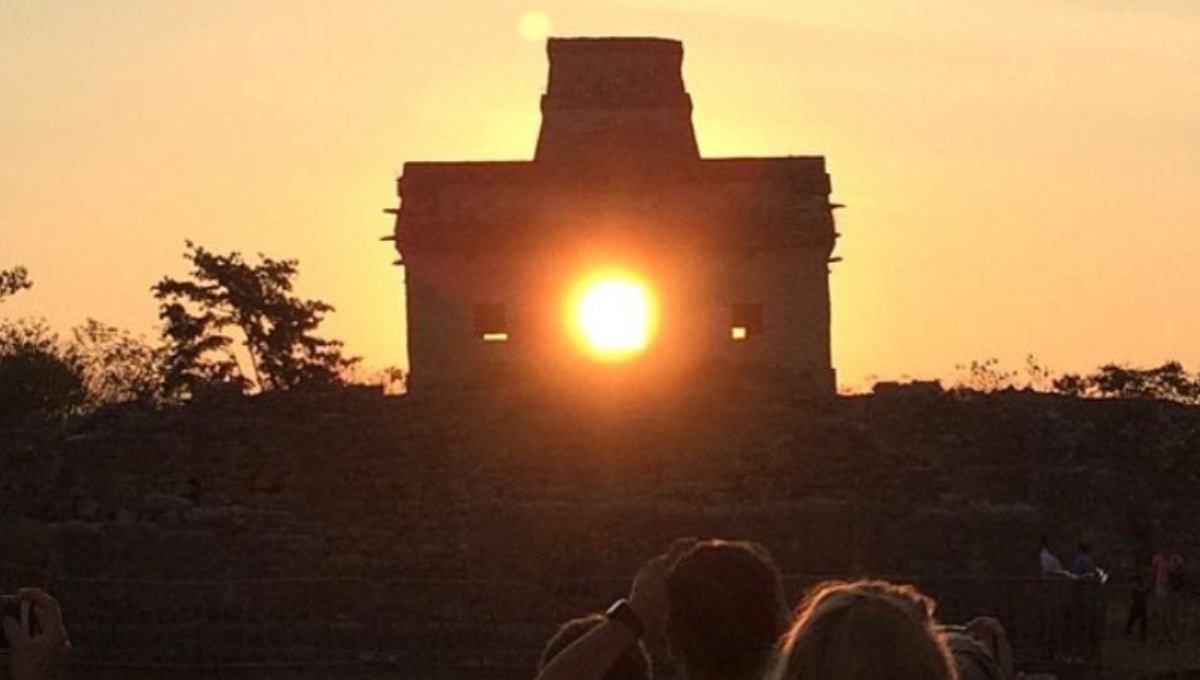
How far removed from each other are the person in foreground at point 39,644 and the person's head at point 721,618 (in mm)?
2826

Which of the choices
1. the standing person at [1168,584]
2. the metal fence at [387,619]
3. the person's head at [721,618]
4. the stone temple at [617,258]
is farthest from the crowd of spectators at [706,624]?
the stone temple at [617,258]

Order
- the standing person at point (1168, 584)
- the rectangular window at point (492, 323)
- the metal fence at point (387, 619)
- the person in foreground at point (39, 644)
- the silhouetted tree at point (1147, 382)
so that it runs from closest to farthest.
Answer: the person in foreground at point (39, 644)
the metal fence at point (387, 619)
the standing person at point (1168, 584)
the rectangular window at point (492, 323)
the silhouetted tree at point (1147, 382)

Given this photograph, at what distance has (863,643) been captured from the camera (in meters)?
4.75

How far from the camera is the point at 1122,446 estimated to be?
43750 millimetres

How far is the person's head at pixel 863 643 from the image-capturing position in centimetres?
473

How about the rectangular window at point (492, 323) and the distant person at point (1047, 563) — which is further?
the rectangular window at point (492, 323)

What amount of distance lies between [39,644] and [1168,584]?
27.1m

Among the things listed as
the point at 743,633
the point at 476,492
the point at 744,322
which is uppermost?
the point at 744,322

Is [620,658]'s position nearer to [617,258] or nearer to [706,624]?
[706,624]

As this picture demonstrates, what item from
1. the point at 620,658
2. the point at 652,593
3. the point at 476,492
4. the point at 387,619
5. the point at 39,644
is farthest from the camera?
the point at 476,492

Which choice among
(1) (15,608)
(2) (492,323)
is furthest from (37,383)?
(1) (15,608)

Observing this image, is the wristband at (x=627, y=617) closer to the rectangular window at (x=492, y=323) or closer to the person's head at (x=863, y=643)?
the person's head at (x=863, y=643)

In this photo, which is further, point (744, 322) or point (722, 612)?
point (744, 322)

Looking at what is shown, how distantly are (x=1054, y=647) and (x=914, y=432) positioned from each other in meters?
15.3
